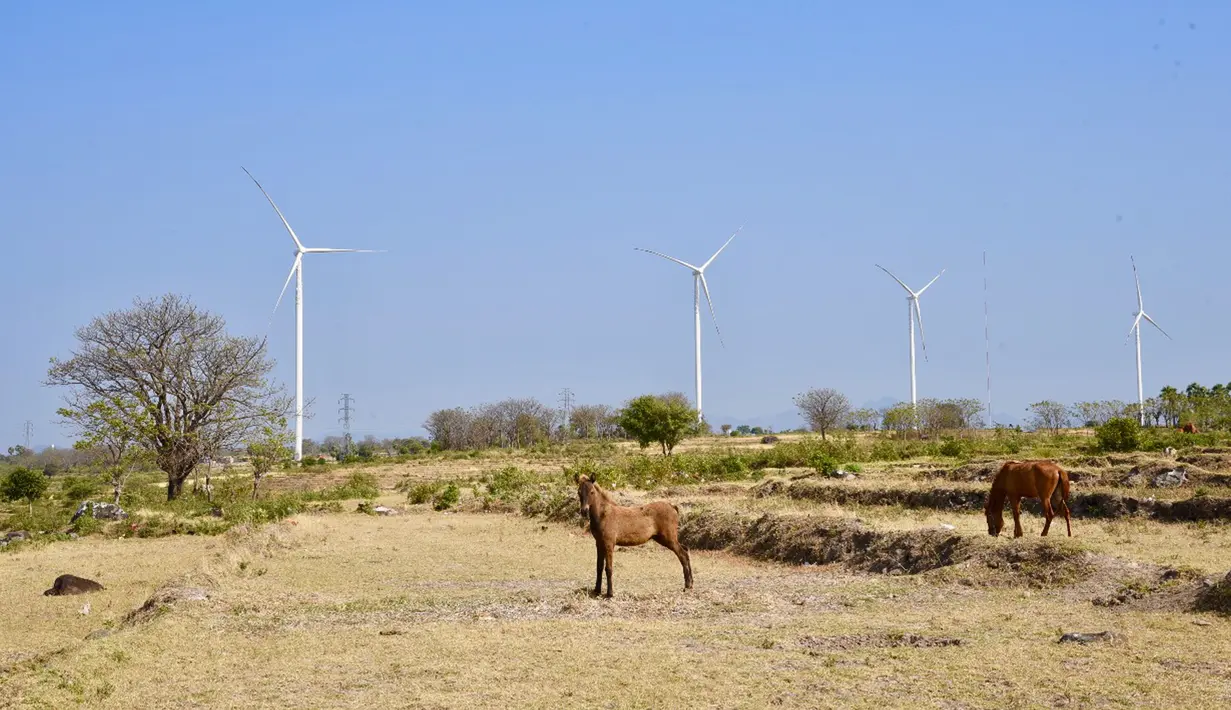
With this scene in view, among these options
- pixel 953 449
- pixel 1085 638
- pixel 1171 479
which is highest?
pixel 953 449

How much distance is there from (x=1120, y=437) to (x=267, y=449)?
98.6 feet

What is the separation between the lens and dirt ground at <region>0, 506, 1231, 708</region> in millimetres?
10695

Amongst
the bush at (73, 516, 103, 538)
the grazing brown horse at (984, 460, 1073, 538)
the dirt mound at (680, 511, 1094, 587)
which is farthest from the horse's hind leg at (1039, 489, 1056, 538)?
the bush at (73, 516, 103, 538)

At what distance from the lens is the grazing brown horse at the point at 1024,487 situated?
20.1m

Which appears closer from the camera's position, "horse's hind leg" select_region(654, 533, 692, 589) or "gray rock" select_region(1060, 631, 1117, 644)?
"gray rock" select_region(1060, 631, 1117, 644)

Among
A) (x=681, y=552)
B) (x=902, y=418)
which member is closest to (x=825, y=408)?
(x=902, y=418)

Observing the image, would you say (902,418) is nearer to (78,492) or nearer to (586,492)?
(78,492)

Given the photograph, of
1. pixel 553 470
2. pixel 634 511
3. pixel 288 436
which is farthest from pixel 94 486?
pixel 634 511

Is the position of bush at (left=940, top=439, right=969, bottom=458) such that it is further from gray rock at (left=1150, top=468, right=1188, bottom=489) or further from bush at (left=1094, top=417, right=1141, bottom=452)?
gray rock at (left=1150, top=468, right=1188, bottom=489)

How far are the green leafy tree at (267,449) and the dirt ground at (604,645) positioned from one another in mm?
21506

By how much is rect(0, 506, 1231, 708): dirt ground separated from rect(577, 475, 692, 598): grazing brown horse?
2.18 ft

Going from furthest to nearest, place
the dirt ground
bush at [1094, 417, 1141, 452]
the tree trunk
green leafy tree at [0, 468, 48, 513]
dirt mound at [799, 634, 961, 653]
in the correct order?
the tree trunk, green leafy tree at [0, 468, 48, 513], bush at [1094, 417, 1141, 452], dirt mound at [799, 634, 961, 653], the dirt ground

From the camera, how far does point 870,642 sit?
502 inches

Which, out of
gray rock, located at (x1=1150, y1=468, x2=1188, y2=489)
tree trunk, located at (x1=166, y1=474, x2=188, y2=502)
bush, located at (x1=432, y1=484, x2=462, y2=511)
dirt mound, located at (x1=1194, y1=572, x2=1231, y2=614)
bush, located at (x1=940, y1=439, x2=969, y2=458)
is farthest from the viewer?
tree trunk, located at (x1=166, y1=474, x2=188, y2=502)
